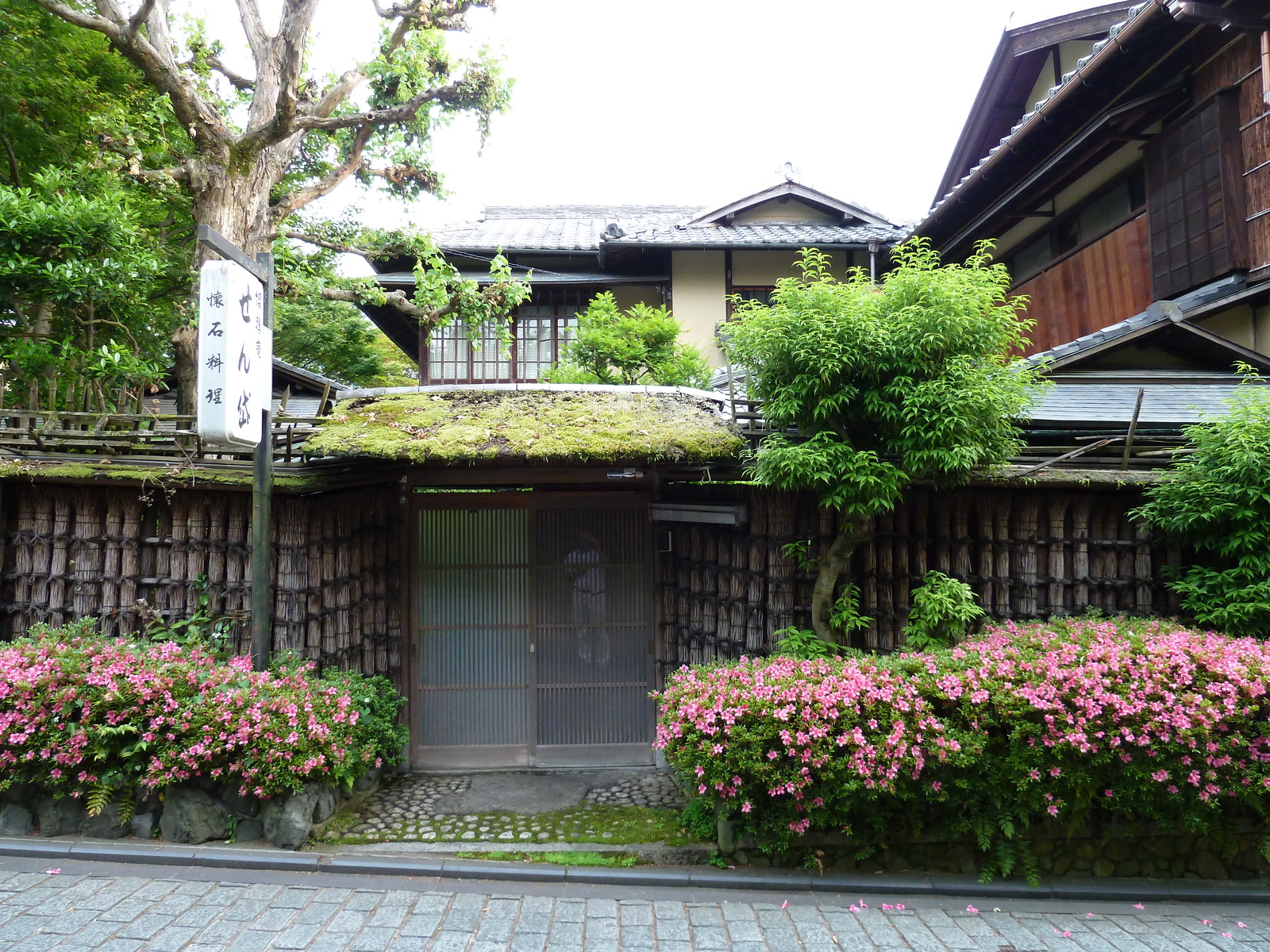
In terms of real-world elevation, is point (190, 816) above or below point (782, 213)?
below

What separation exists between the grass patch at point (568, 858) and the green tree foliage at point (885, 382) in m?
3.29

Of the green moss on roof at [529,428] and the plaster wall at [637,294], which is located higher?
the plaster wall at [637,294]

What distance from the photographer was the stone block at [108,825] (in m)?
5.35

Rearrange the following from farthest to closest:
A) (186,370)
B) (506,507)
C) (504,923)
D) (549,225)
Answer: (549,225), (186,370), (506,507), (504,923)

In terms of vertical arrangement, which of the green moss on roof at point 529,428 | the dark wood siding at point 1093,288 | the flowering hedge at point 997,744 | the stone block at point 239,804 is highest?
the dark wood siding at point 1093,288

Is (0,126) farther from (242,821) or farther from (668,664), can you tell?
(668,664)

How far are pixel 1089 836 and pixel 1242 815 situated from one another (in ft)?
3.88

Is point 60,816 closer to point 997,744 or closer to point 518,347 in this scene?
point 997,744

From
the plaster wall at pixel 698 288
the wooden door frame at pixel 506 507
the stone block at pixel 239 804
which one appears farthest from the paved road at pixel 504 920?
the plaster wall at pixel 698 288

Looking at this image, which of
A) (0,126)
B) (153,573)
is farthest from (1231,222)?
(0,126)

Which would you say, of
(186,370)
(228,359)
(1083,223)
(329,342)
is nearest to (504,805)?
(228,359)

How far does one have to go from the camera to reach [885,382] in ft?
18.1

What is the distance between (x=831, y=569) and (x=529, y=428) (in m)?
3.11

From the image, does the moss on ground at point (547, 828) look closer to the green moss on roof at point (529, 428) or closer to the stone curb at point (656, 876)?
the stone curb at point (656, 876)
